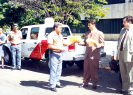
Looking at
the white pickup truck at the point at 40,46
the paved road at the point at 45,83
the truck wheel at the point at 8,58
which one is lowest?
the paved road at the point at 45,83

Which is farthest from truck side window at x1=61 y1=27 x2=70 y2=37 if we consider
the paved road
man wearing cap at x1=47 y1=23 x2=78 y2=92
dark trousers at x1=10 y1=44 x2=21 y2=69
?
man wearing cap at x1=47 y1=23 x2=78 y2=92

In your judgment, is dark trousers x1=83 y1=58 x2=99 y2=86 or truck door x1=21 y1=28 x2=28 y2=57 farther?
truck door x1=21 y1=28 x2=28 y2=57

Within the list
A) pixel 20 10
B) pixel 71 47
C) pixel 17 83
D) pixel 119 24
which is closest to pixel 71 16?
pixel 20 10

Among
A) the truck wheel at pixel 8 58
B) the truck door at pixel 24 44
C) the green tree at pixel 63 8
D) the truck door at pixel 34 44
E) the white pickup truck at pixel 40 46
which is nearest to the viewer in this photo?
the white pickup truck at pixel 40 46

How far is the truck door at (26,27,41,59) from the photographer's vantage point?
8.51m

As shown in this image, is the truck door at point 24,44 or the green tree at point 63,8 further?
the green tree at point 63,8

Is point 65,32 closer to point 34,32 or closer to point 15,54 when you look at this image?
point 34,32

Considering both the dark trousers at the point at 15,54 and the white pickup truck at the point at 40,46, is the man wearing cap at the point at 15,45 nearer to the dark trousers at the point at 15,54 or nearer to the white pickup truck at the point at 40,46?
the dark trousers at the point at 15,54

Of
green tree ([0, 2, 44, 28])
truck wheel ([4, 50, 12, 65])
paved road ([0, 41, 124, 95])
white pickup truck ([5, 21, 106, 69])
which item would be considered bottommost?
paved road ([0, 41, 124, 95])

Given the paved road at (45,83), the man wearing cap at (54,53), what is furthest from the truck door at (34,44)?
the man wearing cap at (54,53)

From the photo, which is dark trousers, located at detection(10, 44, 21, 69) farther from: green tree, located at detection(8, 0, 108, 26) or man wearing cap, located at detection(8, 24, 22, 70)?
green tree, located at detection(8, 0, 108, 26)

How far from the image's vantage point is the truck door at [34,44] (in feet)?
27.9

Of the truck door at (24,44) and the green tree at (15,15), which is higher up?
the green tree at (15,15)

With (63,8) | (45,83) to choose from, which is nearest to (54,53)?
(45,83)
